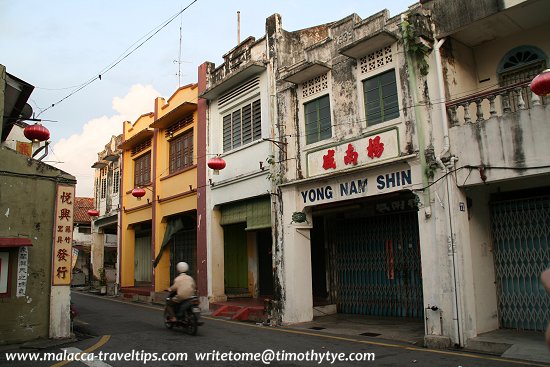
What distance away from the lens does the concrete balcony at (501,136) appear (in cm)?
772

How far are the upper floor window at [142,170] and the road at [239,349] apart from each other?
9.63m

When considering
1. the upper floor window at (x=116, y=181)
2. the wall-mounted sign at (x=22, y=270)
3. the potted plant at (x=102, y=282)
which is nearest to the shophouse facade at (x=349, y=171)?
the wall-mounted sign at (x=22, y=270)

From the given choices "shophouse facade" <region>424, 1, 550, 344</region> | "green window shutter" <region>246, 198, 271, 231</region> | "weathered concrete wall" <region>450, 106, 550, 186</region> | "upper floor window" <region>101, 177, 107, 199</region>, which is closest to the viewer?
"weathered concrete wall" <region>450, 106, 550, 186</region>

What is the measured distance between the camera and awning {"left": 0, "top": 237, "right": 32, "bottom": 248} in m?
9.23

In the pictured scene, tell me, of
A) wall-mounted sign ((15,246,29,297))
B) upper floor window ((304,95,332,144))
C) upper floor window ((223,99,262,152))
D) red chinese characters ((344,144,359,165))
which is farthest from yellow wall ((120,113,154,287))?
red chinese characters ((344,144,359,165))

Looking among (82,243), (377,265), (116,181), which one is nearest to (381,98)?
(377,265)

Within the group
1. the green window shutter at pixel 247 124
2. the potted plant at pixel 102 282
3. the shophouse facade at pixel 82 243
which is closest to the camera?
the green window shutter at pixel 247 124

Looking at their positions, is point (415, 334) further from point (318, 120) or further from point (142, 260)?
point (142, 260)

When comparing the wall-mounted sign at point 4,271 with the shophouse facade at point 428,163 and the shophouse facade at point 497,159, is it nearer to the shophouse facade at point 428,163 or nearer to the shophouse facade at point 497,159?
the shophouse facade at point 428,163

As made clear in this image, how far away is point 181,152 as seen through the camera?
1769 centimetres

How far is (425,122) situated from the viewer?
9.27 meters

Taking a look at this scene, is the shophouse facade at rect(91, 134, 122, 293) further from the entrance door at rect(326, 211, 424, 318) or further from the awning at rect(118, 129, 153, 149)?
the entrance door at rect(326, 211, 424, 318)

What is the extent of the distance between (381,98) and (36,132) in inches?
331

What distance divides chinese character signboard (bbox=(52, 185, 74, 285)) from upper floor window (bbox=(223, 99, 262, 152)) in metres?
5.64
